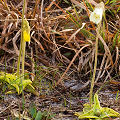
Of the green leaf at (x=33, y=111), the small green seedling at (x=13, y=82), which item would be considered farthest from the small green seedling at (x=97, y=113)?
the small green seedling at (x=13, y=82)

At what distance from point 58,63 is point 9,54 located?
581 millimetres

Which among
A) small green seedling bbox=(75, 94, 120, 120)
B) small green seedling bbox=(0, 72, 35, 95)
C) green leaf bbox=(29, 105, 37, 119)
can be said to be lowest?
small green seedling bbox=(75, 94, 120, 120)

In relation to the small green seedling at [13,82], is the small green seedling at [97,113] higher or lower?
lower

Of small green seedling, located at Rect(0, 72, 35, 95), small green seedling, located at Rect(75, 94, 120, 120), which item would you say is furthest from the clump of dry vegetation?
small green seedling, located at Rect(75, 94, 120, 120)

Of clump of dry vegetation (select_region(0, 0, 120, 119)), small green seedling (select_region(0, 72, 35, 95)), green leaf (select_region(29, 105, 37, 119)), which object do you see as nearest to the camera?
green leaf (select_region(29, 105, 37, 119))

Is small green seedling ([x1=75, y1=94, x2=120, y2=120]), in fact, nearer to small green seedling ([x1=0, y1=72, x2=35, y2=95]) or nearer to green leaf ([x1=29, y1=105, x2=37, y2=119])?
green leaf ([x1=29, y1=105, x2=37, y2=119])

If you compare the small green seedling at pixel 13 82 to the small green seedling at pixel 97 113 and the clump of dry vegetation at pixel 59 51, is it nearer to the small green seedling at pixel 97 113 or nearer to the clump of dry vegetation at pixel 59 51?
the clump of dry vegetation at pixel 59 51

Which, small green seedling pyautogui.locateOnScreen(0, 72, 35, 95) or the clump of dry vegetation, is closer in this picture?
small green seedling pyautogui.locateOnScreen(0, 72, 35, 95)

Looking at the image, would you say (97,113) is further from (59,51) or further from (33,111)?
(59,51)

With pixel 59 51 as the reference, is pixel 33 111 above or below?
below

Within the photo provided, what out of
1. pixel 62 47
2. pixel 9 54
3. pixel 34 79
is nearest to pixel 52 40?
pixel 62 47

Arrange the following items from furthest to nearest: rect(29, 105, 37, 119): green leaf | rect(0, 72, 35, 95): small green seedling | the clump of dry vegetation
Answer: the clump of dry vegetation, rect(0, 72, 35, 95): small green seedling, rect(29, 105, 37, 119): green leaf

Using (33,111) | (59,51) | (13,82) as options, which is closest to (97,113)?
(33,111)

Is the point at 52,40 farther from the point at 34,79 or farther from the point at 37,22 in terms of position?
the point at 34,79
